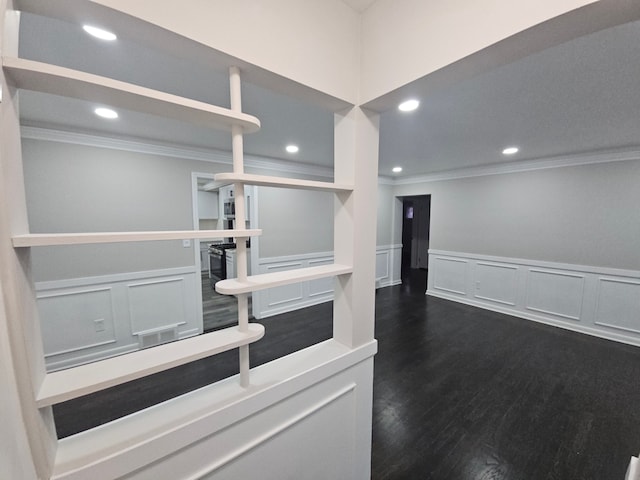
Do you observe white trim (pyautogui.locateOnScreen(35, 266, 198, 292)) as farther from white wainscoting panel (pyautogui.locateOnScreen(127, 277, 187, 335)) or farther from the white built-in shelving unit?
the white built-in shelving unit

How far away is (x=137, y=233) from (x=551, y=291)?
4957mm

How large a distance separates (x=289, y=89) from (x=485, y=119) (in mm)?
2023

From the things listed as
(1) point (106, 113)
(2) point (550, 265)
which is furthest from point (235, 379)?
(2) point (550, 265)

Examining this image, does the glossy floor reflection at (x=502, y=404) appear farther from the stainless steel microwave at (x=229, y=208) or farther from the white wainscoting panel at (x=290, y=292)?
the stainless steel microwave at (x=229, y=208)

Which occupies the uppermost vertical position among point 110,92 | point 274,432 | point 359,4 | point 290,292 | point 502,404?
point 359,4

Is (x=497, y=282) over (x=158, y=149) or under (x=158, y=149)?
under

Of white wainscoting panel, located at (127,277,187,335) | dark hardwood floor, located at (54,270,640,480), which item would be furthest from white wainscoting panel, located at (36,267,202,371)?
dark hardwood floor, located at (54,270,640,480)

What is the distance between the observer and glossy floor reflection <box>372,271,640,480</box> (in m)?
1.69

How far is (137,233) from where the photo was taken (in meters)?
0.72

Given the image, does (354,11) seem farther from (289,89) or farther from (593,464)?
(593,464)

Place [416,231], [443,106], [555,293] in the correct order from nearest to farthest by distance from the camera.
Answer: [443,106] < [555,293] < [416,231]

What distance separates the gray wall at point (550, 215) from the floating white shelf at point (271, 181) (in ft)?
13.3

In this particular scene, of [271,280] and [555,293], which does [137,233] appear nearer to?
[271,280]

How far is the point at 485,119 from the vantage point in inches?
89.4
